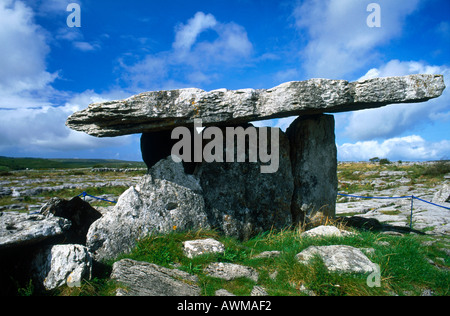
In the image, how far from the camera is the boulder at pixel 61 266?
4676 mm

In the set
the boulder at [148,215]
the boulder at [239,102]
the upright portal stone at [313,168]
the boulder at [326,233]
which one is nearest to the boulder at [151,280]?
the boulder at [148,215]

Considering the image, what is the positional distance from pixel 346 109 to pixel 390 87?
1.29 meters

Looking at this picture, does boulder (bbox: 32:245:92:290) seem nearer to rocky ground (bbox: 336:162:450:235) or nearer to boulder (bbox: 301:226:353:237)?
Answer: boulder (bbox: 301:226:353:237)

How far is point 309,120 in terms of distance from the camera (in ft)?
29.7

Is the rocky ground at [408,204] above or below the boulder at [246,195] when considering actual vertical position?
below

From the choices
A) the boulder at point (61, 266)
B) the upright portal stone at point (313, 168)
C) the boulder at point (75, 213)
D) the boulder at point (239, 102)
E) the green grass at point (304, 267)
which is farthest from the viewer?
the upright portal stone at point (313, 168)

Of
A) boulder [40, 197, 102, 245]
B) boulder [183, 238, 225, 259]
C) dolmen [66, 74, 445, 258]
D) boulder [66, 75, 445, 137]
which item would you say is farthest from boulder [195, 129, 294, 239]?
boulder [40, 197, 102, 245]

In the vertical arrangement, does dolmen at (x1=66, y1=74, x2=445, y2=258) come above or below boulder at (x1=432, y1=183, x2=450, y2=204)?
above

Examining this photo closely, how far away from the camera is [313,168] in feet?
29.8

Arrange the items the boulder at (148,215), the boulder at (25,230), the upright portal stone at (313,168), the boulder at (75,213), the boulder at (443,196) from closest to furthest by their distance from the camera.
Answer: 1. the boulder at (25,230)
2. the boulder at (148,215)
3. the boulder at (75,213)
4. the upright portal stone at (313,168)
5. the boulder at (443,196)

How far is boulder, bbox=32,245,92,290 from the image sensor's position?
15.3ft

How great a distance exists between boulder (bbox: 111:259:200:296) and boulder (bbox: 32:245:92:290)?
0.51 m

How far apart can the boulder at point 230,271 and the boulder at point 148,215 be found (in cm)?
182

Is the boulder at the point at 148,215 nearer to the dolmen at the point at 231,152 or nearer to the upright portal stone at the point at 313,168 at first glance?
the dolmen at the point at 231,152
